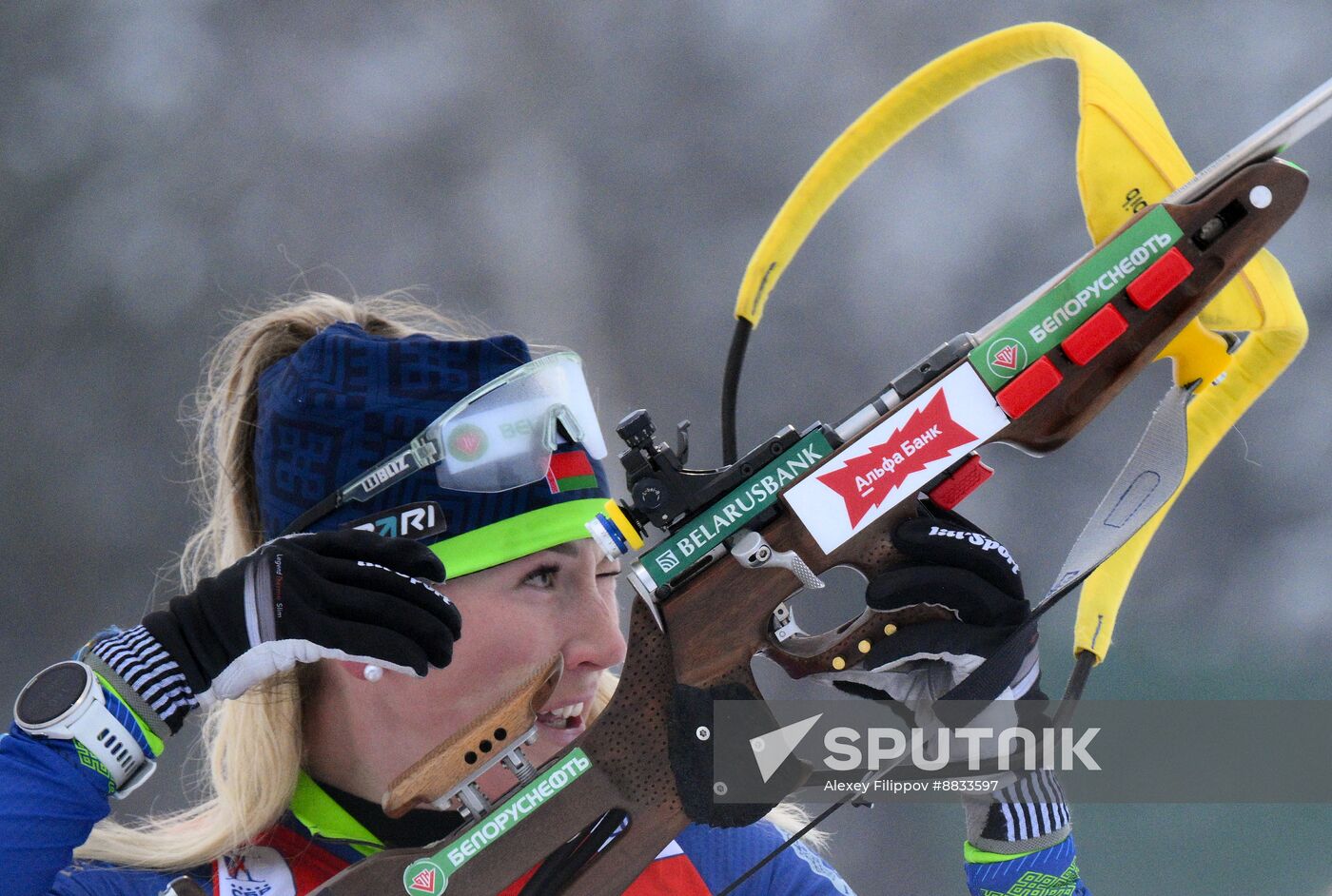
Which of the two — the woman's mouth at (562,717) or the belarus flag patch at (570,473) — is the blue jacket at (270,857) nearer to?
the woman's mouth at (562,717)

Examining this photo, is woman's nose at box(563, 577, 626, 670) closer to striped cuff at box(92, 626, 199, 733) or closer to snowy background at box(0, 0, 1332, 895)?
striped cuff at box(92, 626, 199, 733)

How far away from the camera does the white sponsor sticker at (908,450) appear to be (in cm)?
75

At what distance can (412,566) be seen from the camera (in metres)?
0.84

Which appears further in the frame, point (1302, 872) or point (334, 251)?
point (334, 251)

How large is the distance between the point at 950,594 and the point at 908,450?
9 centimetres

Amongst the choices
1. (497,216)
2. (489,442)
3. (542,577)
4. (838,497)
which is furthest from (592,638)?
(497,216)

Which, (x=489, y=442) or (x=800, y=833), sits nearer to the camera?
(x=800, y=833)

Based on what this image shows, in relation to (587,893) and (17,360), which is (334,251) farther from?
(587,893)

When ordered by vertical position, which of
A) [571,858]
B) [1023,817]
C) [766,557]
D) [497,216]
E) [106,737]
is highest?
[497,216]

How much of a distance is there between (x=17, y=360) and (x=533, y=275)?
2.37 feet

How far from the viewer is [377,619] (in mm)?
810

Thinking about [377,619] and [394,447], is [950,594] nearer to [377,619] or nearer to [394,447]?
[377,619]

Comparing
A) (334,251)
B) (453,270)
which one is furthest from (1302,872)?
(334,251)

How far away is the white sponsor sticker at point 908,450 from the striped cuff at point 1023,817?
23cm
